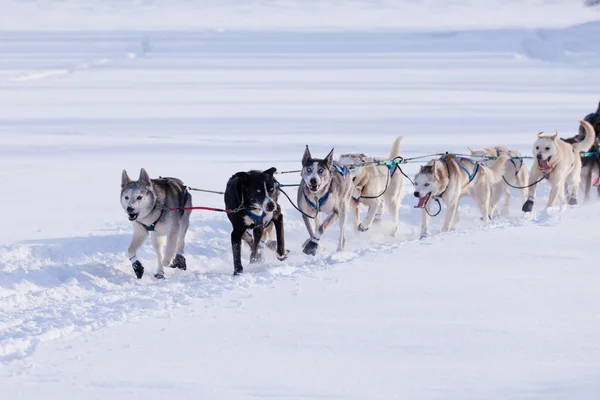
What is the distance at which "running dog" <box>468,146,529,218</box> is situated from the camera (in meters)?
7.55

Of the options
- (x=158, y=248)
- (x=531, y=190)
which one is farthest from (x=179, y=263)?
(x=531, y=190)

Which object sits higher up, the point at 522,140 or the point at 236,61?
the point at 236,61

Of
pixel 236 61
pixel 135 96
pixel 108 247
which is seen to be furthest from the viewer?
pixel 236 61

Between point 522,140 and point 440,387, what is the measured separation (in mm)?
8790

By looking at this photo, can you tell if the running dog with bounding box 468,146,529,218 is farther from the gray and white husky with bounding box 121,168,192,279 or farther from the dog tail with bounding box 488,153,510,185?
the gray and white husky with bounding box 121,168,192,279

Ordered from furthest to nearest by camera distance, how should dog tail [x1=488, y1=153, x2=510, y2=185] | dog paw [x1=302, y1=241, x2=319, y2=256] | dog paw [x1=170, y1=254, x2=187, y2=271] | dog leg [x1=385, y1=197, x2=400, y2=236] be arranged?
dog tail [x1=488, y1=153, x2=510, y2=185] → dog leg [x1=385, y1=197, x2=400, y2=236] → dog paw [x1=302, y1=241, x2=319, y2=256] → dog paw [x1=170, y1=254, x2=187, y2=271]

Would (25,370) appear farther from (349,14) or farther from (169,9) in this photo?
(169,9)

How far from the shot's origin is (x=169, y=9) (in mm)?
69188

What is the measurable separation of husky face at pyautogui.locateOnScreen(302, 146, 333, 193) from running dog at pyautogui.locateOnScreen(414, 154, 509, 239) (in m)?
0.86

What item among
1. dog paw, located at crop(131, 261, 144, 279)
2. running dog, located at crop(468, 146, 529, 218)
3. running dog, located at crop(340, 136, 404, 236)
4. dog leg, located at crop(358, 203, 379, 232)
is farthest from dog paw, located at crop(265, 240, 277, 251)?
running dog, located at crop(468, 146, 529, 218)

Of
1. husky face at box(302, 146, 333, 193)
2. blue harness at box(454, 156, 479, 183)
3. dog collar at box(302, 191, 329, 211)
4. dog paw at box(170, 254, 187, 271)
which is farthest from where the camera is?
blue harness at box(454, 156, 479, 183)

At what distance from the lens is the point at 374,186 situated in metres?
6.95

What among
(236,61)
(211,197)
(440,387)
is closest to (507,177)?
(211,197)

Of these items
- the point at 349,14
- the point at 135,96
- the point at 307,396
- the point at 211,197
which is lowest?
the point at 307,396
